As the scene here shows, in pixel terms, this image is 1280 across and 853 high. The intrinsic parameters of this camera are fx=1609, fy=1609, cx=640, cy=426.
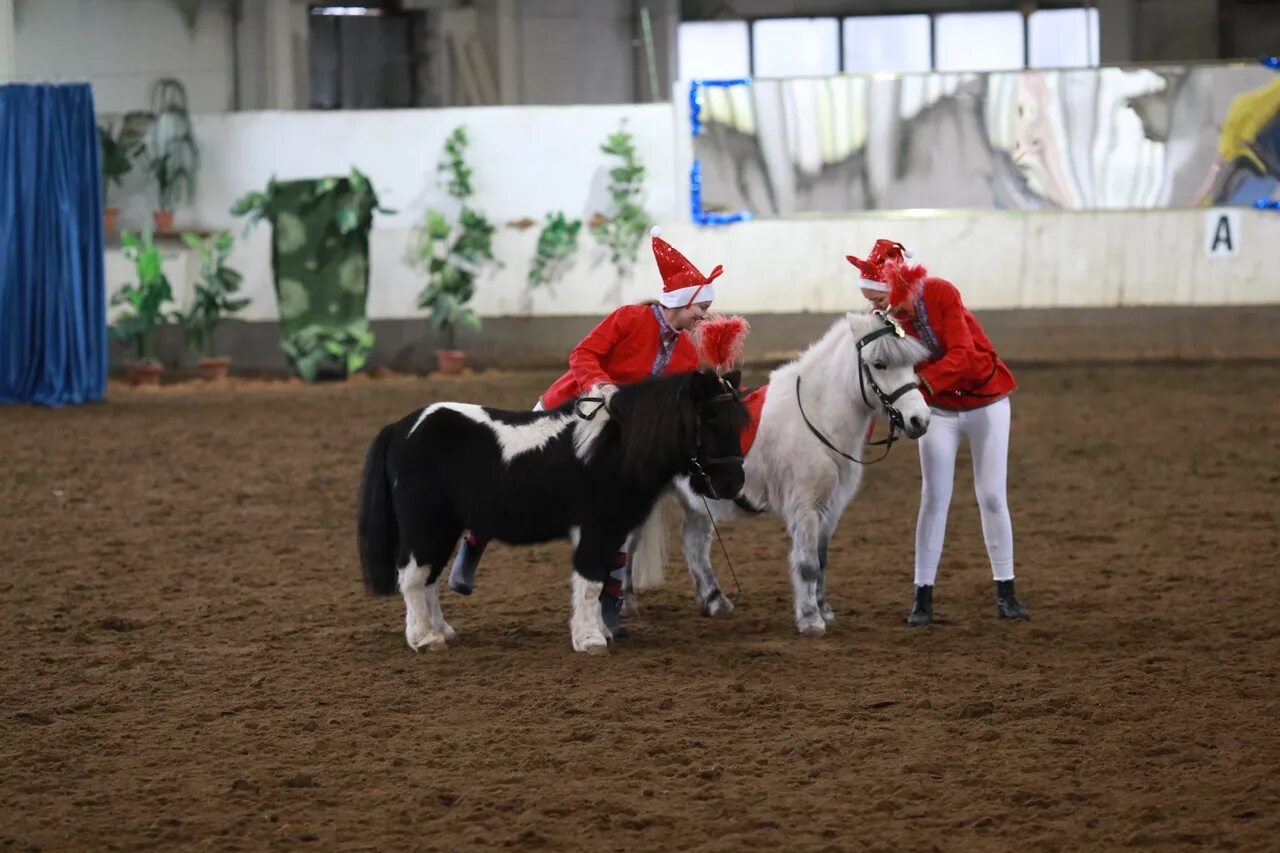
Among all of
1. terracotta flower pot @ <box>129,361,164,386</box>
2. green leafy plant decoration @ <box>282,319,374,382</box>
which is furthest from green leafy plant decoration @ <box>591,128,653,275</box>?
terracotta flower pot @ <box>129,361,164,386</box>

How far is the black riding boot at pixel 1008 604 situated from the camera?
6617 millimetres

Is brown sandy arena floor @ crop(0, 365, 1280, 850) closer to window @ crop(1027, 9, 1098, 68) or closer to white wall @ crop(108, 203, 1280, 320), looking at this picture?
white wall @ crop(108, 203, 1280, 320)

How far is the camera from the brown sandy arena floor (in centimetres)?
419

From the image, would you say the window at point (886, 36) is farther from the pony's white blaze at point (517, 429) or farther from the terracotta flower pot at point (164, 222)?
the pony's white blaze at point (517, 429)

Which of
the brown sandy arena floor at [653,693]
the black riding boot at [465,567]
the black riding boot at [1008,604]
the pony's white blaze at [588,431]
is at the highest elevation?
the pony's white blaze at [588,431]

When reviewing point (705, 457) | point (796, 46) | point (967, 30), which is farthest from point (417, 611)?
point (967, 30)

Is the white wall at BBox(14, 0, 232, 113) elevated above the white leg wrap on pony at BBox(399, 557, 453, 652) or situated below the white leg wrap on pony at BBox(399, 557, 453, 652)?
above

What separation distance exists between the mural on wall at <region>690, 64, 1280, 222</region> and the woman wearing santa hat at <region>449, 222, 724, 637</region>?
1139cm

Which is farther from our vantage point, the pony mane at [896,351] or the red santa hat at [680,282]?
the red santa hat at [680,282]

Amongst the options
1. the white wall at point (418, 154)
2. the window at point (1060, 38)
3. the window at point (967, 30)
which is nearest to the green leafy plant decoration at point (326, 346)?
the white wall at point (418, 154)

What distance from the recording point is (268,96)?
66.4 feet

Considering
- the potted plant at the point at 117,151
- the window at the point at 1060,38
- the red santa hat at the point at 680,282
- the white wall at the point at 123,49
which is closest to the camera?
the red santa hat at the point at 680,282

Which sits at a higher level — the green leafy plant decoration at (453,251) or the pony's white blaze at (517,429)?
the green leafy plant decoration at (453,251)

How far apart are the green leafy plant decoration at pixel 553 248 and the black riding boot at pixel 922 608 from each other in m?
11.7
